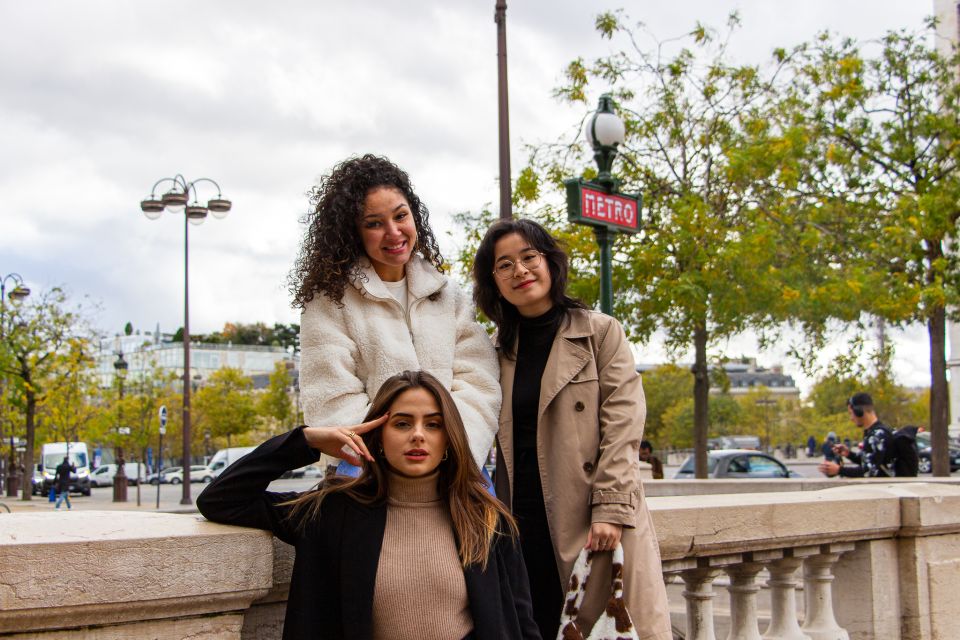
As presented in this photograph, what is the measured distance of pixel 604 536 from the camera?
3020 mm

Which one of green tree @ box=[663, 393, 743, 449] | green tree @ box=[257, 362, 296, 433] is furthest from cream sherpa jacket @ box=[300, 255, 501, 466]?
green tree @ box=[663, 393, 743, 449]

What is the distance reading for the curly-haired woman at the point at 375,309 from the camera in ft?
9.57

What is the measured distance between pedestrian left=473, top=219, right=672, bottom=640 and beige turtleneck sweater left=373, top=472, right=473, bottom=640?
62 cm

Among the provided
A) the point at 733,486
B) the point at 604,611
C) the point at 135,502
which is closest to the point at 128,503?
the point at 135,502

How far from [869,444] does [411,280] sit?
7065 mm

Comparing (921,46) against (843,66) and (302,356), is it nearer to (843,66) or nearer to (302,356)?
(843,66)

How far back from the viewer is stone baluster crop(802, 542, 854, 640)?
173 inches

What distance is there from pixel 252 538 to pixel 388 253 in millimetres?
983

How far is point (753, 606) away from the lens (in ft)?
13.5

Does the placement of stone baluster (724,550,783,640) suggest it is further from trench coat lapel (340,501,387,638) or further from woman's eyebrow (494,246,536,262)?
trench coat lapel (340,501,387,638)

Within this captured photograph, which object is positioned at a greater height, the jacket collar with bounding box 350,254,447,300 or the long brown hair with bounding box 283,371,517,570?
the jacket collar with bounding box 350,254,447,300

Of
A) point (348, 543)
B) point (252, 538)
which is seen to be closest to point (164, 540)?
point (252, 538)

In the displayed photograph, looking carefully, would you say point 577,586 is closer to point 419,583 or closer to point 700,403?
point 419,583

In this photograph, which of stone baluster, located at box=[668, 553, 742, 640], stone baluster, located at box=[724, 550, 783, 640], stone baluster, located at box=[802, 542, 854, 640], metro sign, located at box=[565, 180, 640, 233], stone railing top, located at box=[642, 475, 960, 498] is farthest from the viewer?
stone railing top, located at box=[642, 475, 960, 498]
